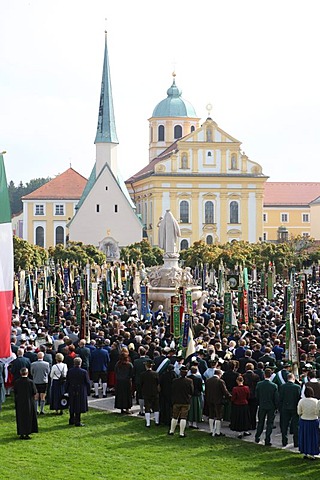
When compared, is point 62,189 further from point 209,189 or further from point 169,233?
point 169,233

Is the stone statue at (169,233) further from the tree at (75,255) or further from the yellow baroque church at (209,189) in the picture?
the yellow baroque church at (209,189)

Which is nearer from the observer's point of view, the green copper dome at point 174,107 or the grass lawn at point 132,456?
the grass lawn at point 132,456

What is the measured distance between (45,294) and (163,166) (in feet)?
192

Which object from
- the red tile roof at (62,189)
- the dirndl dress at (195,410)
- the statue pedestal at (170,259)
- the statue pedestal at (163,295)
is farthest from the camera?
the red tile roof at (62,189)

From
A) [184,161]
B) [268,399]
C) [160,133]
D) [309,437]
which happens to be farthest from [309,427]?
[160,133]

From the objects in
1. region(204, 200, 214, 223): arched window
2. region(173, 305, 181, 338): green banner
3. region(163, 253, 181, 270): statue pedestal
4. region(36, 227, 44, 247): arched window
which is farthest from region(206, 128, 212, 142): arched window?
region(173, 305, 181, 338): green banner

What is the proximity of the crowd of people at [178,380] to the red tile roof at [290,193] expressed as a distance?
8841cm

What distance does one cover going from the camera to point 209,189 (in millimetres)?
92125

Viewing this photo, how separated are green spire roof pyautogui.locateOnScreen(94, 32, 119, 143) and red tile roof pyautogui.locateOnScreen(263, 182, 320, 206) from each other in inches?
949

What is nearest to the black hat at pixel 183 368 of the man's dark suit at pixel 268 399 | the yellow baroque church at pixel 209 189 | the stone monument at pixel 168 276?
the man's dark suit at pixel 268 399

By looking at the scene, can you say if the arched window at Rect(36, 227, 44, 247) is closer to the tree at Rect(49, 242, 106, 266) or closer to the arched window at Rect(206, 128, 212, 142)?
the arched window at Rect(206, 128, 212, 142)

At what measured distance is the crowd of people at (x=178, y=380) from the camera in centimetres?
1560

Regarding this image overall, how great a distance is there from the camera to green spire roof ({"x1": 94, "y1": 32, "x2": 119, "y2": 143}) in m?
92.2

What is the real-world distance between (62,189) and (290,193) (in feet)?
92.2
